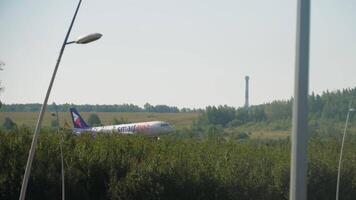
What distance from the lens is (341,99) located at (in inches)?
5359

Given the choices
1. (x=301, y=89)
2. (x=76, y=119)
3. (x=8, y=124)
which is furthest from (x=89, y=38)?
(x=76, y=119)

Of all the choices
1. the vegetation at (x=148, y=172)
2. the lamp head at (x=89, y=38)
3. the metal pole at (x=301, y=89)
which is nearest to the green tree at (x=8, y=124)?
the vegetation at (x=148, y=172)

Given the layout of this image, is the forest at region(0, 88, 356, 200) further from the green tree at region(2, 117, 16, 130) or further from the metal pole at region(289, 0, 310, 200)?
the metal pole at region(289, 0, 310, 200)

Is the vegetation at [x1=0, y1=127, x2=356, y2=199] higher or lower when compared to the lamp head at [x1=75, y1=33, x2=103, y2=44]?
lower

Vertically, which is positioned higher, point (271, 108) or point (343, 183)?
point (271, 108)

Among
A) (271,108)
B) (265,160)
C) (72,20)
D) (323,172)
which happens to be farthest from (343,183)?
(271,108)

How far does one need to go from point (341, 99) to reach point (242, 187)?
94.9 meters

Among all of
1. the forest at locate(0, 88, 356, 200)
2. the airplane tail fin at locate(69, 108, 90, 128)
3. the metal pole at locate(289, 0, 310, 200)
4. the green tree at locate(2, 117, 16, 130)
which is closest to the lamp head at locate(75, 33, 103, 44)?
the metal pole at locate(289, 0, 310, 200)

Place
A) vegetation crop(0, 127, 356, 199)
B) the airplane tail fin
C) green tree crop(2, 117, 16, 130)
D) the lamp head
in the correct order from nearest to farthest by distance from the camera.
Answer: the lamp head, vegetation crop(0, 127, 356, 199), green tree crop(2, 117, 16, 130), the airplane tail fin

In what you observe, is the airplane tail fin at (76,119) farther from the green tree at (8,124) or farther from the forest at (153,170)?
the forest at (153,170)

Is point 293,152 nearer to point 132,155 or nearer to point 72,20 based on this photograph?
point 72,20

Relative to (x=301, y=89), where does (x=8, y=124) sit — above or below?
above

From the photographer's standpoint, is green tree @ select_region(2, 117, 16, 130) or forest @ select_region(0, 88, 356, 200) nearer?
forest @ select_region(0, 88, 356, 200)

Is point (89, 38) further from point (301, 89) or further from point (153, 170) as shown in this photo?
point (153, 170)
